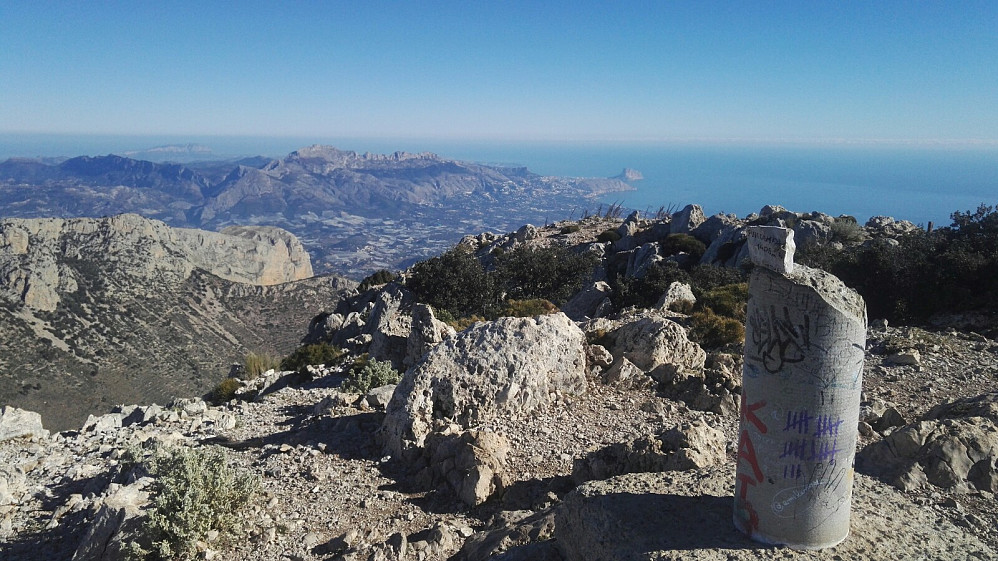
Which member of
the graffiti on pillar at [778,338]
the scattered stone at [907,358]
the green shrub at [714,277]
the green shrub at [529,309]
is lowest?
the green shrub at [529,309]

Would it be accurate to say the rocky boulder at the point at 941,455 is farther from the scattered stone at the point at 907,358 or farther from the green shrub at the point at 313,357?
the green shrub at the point at 313,357

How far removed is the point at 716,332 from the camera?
14.4m

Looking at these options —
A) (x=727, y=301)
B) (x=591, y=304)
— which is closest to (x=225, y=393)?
(x=591, y=304)

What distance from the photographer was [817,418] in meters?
4.23

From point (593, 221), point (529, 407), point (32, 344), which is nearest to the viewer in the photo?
point (529, 407)

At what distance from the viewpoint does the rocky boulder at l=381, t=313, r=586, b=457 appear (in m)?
8.85

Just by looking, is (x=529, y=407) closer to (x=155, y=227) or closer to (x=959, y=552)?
(x=959, y=552)

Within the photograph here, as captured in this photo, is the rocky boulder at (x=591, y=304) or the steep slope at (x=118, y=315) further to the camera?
the steep slope at (x=118, y=315)

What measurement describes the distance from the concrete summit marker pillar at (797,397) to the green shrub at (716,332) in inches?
387

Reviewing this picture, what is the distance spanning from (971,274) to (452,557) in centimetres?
1778

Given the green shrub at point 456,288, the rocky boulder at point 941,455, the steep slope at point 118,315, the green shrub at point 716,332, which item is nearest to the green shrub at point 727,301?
the green shrub at point 716,332

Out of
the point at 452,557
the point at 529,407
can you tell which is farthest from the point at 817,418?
the point at 529,407

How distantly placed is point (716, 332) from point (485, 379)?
790 centimetres

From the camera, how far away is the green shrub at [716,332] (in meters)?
14.0
